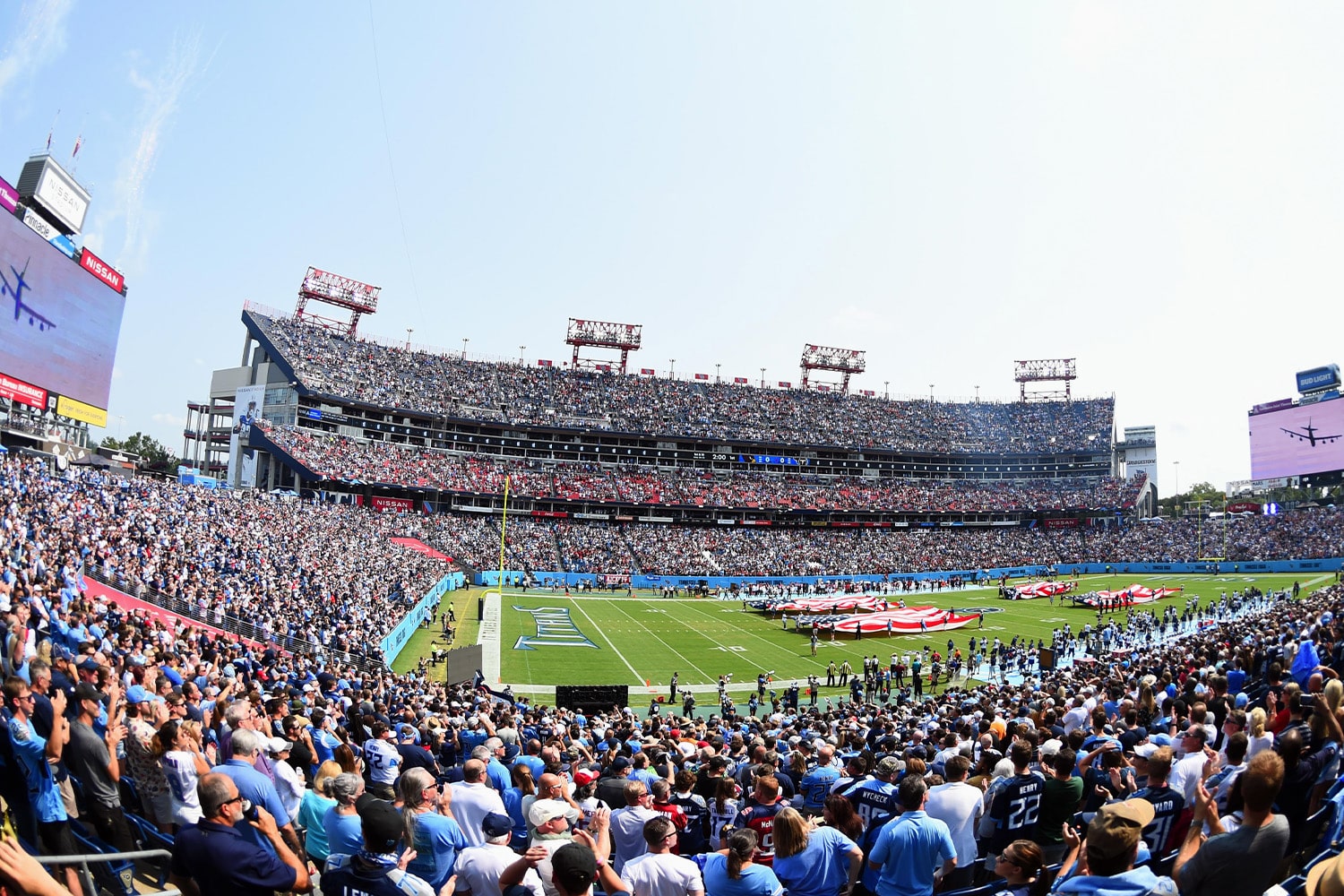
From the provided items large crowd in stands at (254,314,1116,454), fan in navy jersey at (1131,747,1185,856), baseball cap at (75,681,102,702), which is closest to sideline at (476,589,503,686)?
baseball cap at (75,681,102,702)

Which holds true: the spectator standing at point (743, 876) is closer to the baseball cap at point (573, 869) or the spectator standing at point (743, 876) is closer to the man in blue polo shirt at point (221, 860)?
the baseball cap at point (573, 869)

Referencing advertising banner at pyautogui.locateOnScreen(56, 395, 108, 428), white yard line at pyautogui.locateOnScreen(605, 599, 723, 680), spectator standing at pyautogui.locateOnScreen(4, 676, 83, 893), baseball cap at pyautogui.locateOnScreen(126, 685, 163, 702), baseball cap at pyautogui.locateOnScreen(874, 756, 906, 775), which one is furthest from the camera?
advertising banner at pyautogui.locateOnScreen(56, 395, 108, 428)

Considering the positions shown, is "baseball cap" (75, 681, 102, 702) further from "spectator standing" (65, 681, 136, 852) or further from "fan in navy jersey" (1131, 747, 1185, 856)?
"fan in navy jersey" (1131, 747, 1185, 856)

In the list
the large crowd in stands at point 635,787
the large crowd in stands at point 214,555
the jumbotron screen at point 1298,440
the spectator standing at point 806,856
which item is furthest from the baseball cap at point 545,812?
the jumbotron screen at point 1298,440

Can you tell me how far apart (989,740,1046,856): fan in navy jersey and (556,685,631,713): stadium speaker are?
1731 centimetres

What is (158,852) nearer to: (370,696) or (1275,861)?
(1275,861)

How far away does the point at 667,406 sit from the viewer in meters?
96.3

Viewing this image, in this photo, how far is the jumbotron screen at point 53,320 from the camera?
36750 millimetres

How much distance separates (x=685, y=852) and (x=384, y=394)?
78971 mm

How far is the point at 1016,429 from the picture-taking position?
4186 inches

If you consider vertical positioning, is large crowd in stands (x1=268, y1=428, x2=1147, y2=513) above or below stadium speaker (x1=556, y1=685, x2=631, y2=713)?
above

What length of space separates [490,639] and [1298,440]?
277ft

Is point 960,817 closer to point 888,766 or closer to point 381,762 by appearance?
point 888,766

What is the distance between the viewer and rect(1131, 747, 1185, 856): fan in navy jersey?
5906 mm
